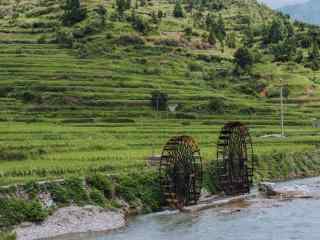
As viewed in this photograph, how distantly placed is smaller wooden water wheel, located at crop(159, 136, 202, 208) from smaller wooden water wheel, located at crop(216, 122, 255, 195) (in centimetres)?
438

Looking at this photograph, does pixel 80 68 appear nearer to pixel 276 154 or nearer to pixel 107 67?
pixel 107 67

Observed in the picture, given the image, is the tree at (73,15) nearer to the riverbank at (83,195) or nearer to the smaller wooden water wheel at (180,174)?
the riverbank at (83,195)

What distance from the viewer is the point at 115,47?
131m

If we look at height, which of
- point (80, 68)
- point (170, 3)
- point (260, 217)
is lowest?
point (260, 217)

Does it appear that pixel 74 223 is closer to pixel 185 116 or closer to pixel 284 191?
pixel 284 191

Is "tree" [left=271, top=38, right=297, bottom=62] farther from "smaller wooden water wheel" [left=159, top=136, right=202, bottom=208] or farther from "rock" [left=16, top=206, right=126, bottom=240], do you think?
"rock" [left=16, top=206, right=126, bottom=240]

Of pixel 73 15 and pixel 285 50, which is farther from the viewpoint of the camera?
pixel 73 15

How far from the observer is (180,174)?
190 feet

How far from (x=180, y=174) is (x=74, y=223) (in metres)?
12.0

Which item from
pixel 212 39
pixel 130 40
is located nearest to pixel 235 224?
pixel 130 40

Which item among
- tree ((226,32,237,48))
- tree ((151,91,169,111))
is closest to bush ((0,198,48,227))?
tree ((151,91,169,111))

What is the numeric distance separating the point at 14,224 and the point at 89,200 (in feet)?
23.1

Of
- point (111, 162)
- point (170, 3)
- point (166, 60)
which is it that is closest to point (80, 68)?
point (166, 60)

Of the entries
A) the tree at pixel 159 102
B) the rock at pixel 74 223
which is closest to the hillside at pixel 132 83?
the tree at pixel 159 102
